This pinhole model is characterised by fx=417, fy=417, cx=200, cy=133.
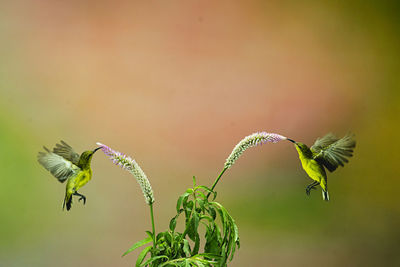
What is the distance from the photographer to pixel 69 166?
1.87 metres

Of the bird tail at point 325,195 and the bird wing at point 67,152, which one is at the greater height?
the bird tail at point 325,195

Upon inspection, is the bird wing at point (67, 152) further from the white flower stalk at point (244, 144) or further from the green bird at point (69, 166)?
the white flower stalk at point (244, 144)

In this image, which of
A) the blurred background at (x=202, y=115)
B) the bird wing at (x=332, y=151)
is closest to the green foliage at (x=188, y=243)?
the blurred background at (x=202, y=115)

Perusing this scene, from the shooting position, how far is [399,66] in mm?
2225

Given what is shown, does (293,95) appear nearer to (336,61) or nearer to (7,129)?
(336,61)

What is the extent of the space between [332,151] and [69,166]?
123 centimetres

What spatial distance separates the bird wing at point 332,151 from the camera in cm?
200

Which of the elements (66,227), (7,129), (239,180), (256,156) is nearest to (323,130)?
(256,156)

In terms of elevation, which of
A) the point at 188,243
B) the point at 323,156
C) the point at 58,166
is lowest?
the point at 188,243

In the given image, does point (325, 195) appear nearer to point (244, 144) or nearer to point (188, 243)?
point (244, 144)

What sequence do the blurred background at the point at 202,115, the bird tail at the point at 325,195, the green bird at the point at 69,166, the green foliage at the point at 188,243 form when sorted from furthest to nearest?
1. the bird tail at the point at 325,195
2. the blurred background at the point at 202,115
3. the green bird at the point at 69,166
4. the green foliage at the point at 188,243

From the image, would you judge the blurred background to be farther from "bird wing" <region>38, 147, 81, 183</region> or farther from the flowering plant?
the flowering plant

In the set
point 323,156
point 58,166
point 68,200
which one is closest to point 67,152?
point 58,166

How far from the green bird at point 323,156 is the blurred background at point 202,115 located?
0.29 feet
